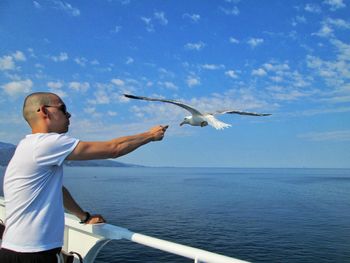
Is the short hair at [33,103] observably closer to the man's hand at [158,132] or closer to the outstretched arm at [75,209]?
the man's hand at [158,132]

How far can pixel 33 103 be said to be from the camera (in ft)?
8.32

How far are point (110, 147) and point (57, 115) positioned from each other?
0.42 m

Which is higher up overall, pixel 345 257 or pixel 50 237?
pixel 50 237

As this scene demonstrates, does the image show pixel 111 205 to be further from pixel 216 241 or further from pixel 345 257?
pixel 345 257

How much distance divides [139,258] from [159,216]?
14.7 meters

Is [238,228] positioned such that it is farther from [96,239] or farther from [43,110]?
[43,110]

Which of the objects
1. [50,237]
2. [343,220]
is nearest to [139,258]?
[50,237]

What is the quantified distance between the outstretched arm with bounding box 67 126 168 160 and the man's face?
0.84ft

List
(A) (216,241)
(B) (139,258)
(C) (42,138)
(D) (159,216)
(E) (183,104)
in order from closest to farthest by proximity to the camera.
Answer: (C) (42,138)
(E) (183,104)
(B) (139,258)
(A) (216,241)
(D) (159,216)

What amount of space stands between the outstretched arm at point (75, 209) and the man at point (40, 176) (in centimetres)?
66

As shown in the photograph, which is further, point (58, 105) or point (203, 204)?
point (203, 204)

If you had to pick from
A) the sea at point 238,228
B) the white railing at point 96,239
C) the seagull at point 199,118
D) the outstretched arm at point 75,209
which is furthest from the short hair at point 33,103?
the sea at point 238,228

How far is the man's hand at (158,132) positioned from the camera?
8.89ft

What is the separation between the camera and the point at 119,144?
2.53 metres
